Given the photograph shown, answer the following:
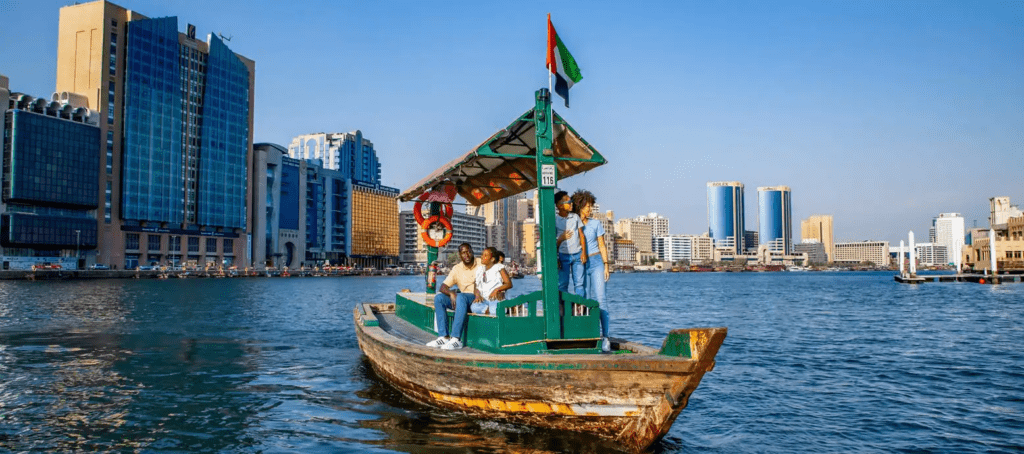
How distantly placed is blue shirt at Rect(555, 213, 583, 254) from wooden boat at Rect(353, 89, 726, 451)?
0.58 m

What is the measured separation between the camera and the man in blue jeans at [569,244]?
9.33 metres

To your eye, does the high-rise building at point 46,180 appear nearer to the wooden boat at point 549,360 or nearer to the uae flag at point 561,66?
the wooden boat at point 549,360

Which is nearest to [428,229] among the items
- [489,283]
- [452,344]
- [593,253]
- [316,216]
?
[489,283]

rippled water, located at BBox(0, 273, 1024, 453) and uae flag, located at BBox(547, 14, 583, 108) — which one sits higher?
uae flag, located at BBox(547, 14, 583, 108)

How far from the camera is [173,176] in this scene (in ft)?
328

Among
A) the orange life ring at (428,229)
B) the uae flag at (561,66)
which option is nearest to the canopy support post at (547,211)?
the uae flag at (561,66)

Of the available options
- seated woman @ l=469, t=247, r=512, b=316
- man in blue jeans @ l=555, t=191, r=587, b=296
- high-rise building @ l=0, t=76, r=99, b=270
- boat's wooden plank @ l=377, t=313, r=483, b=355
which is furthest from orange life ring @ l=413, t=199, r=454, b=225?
high-rise building @ l=0, t=76, r=99, b=270

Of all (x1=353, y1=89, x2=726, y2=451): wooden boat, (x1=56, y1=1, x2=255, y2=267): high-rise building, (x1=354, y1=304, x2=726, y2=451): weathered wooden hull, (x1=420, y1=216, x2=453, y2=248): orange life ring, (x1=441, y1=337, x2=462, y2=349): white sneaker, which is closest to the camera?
(x1=354, y1=304, x2=726, y2=451): weathered wooden hull

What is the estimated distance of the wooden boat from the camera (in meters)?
7.23

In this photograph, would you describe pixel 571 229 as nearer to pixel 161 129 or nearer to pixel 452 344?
pixel 452 344

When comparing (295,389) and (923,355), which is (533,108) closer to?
(295,389)

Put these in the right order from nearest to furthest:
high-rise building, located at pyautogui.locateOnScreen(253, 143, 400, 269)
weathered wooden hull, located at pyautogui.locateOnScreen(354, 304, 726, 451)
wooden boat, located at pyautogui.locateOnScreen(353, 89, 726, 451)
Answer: weathered wooden hull, located at pyautogui.locateOnScreen(354, 304, 726, 451) < wooden boat, located at pyautogui.locateOnScreen(353, 89, 726, 451) < high-rise building, located at pyautogui.locateOnScreen(253, 143, 400, 269)

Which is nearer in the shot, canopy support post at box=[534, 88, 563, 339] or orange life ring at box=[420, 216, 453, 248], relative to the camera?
canopy support post at box=[534, 88, 563, 339]

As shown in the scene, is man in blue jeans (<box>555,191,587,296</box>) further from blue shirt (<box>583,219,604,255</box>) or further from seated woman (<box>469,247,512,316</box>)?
seated woman (<box>469,247,512,316</box>)
